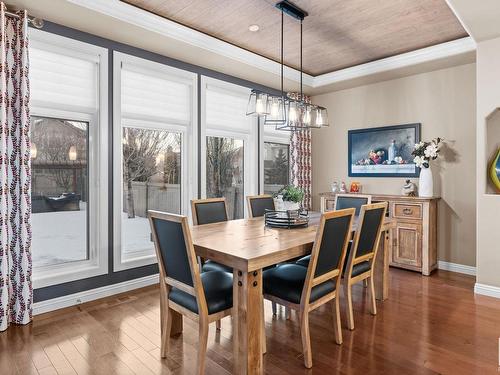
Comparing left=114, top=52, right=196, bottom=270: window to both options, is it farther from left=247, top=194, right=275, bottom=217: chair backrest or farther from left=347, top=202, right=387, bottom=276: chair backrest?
left=347, top=202, right=387, bottom=276: chair backrest

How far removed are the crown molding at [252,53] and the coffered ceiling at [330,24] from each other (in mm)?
62

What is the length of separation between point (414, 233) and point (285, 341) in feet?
8.41

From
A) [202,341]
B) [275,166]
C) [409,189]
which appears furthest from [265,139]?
[202,341]

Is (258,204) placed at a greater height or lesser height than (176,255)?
greater

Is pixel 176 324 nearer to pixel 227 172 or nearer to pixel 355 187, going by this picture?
pixel 227 172

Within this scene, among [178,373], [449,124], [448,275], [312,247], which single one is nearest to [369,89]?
[449,124]

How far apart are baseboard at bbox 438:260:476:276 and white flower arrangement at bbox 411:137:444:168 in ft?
4.32

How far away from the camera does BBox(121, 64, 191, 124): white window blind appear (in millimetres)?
3611

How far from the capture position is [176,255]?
6.73 ft

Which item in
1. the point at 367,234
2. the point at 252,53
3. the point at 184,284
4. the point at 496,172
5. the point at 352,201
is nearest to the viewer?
the point at 184,284

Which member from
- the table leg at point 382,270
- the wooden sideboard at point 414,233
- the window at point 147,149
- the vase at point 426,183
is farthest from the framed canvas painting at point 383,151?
the window at point 147,149

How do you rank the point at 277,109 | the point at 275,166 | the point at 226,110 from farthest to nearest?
the point at 275,166, the point at 226,110, the point at 277,109

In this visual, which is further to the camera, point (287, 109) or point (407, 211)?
point (407, 211)

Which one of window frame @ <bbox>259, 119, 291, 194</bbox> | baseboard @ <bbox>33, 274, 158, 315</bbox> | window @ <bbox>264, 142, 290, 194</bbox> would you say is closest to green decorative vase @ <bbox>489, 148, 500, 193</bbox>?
window frame @ <bbox>259, 119, 291, 194</bbox>
